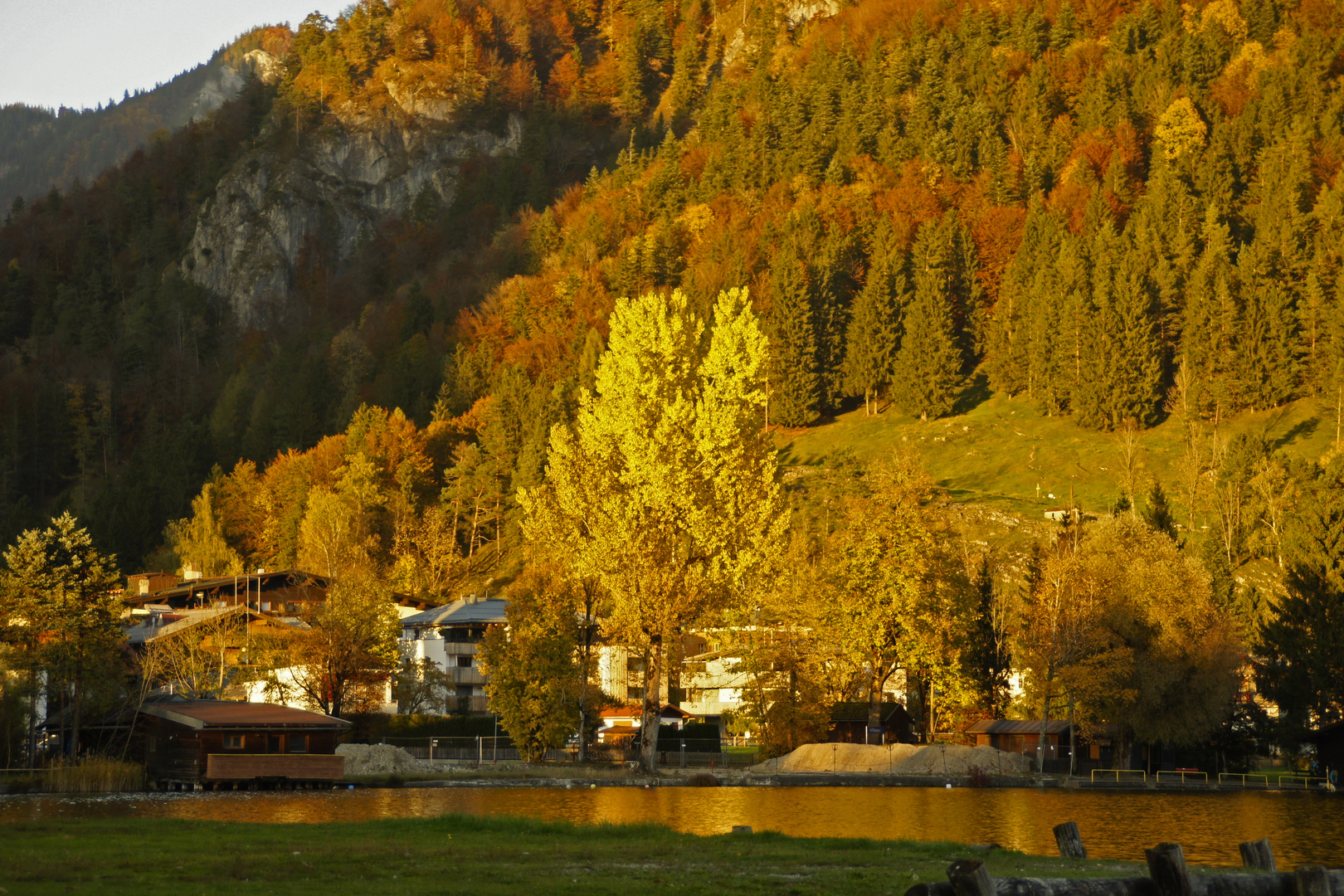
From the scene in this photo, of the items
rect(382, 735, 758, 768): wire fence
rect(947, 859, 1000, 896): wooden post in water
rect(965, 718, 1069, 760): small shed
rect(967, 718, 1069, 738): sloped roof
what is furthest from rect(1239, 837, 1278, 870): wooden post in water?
rect(967, 718, 1069, 738): sloped roof

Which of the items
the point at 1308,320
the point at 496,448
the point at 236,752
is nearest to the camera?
the point at 236,752

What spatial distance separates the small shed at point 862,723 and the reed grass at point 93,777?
32684mm

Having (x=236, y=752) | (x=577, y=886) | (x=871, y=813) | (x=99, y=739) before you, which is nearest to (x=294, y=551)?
(x=99, y=739)

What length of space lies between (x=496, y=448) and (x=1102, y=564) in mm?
66420

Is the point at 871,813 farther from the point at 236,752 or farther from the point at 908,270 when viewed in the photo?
the point at 908,270

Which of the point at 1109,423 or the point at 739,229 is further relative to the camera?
the point at 739,229

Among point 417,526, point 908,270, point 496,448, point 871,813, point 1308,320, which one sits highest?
point 908,270

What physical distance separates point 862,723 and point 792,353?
6101 cm

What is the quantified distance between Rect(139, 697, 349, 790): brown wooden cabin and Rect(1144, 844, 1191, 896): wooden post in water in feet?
134

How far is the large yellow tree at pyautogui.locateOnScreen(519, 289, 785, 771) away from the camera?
48.0 metres

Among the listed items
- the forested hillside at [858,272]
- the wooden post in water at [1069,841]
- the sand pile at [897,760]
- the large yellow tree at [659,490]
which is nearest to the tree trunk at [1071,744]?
the sand pile at [897,760]

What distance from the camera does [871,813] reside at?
115 feet

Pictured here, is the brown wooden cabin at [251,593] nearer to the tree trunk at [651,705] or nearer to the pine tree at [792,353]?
the pine tree at [792,353]

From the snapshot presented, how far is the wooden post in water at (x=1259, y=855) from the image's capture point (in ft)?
46.2
